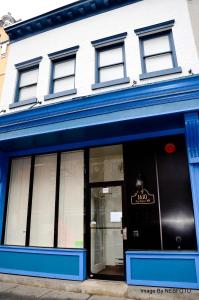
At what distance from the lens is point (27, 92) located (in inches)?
354

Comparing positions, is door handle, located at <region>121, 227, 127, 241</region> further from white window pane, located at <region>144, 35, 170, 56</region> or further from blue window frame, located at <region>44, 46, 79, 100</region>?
white window pane, located at <region>144, 35, 170, 56</region>

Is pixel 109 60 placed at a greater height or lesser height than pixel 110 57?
lesser

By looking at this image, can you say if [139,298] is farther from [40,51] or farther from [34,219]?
[40,51]

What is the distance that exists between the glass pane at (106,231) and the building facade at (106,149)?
0.03 metres

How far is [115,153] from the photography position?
24.3ft

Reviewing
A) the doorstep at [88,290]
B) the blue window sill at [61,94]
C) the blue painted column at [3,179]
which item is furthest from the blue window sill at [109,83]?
the doorstep at [88,290]

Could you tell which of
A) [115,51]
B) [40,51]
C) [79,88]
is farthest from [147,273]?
[40,51]

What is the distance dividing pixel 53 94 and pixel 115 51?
2.55 m

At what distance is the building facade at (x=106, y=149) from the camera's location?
6012 millimetres

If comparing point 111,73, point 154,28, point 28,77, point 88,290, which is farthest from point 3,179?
point 154,28

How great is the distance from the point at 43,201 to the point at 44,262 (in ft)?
6.10

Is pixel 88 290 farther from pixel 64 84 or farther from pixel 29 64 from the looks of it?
pixel 29 64

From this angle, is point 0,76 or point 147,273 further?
point 0,76

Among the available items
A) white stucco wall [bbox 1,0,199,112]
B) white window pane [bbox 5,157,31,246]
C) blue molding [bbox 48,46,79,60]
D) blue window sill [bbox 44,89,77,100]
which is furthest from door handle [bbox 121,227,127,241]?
blue molding [bbox 48,46,79,60]
